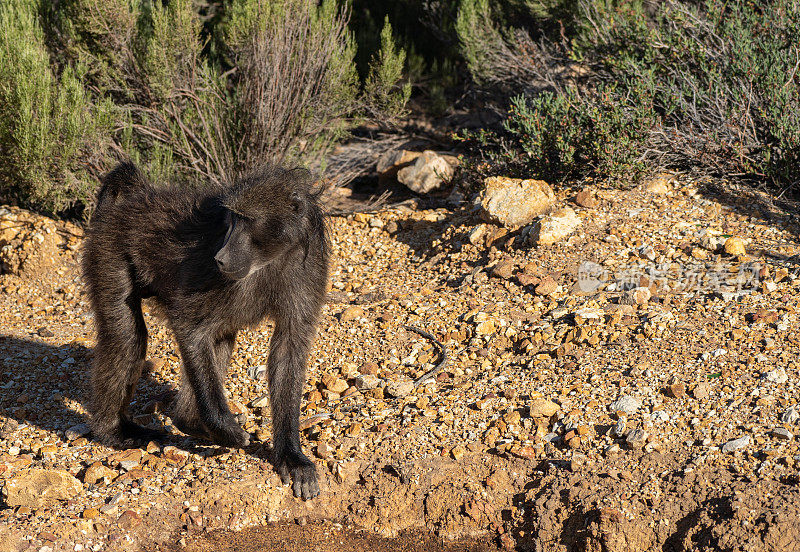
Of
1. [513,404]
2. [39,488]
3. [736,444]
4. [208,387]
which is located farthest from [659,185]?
[39,488]

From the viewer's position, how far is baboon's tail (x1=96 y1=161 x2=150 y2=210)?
465cm

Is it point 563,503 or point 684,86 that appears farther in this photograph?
point 684,86

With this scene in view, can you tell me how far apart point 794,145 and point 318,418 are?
426cm

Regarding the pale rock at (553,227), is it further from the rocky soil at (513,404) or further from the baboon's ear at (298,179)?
the baboon's ear at (298,179)

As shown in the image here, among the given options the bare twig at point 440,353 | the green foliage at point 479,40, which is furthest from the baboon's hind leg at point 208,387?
the green foliage at point 479,40

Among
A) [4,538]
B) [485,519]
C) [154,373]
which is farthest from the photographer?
[154,373]

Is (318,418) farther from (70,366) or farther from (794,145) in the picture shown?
(794,145)

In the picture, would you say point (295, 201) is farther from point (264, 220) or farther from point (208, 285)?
point (208, 285)

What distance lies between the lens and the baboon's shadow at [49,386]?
5.03m

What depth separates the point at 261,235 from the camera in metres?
3.90

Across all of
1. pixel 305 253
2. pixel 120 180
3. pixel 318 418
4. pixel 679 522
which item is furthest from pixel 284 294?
pixel 679 522

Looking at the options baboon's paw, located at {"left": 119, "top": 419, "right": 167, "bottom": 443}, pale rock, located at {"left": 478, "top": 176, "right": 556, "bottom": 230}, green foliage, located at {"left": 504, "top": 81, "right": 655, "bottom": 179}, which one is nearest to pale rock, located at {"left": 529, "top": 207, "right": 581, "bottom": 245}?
pale rock, located at {"left": 478, "top": 176, "right": 556, "bottom": 230}

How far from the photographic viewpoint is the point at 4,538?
11.8 ft

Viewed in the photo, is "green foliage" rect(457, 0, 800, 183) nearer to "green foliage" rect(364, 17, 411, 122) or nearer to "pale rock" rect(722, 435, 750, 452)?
"green foliage" rect(364, 17, 411, 122)
